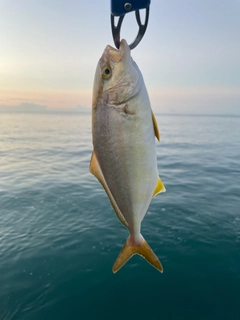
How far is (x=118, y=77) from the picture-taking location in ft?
8.13

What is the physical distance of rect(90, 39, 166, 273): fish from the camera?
8.11ft

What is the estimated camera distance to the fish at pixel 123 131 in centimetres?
247

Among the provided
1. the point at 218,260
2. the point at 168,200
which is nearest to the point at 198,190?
the point at 168,200

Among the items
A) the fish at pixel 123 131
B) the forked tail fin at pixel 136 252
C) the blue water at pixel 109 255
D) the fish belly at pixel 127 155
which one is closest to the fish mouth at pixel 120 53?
the fish at pixel 123 131

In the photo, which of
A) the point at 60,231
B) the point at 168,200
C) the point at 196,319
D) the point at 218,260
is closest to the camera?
the point at 196,319

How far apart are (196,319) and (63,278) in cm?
378

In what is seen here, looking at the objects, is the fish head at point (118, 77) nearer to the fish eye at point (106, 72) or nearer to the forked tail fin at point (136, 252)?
the fish eye at point (106, 72)

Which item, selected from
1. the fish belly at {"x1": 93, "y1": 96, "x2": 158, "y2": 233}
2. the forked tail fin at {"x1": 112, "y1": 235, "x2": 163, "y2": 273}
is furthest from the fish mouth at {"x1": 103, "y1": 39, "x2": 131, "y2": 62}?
the forked tail fin at {"x1": 112, "y1": 235, "x2": 163, "y2": 273}

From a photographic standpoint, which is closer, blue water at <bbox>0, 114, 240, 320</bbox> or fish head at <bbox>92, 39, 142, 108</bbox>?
fish head at <bbox>92, 39, 142, 108</bbox>

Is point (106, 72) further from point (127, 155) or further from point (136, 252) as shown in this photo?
point (136, 252)

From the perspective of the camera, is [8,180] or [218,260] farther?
[8,180]

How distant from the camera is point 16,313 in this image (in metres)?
6.79

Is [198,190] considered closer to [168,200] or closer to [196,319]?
[168,200]

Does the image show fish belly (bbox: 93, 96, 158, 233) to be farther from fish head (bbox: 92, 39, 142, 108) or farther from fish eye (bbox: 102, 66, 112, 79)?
fish eye (bbox: 102, 66, 112, 79)
